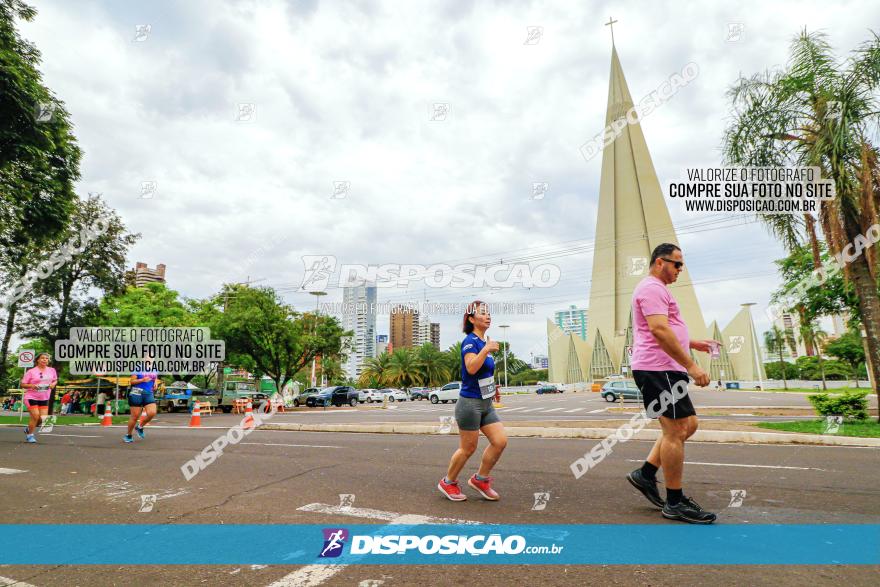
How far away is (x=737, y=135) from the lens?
11.7 meters

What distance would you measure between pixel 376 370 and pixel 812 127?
201 ft

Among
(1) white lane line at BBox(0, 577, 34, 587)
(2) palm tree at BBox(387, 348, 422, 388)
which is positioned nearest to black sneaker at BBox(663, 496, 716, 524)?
(1) white lane line at BBox(0, 577, 34, 587)

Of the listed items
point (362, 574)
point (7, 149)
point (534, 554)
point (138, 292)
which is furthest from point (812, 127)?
point (138, 292)

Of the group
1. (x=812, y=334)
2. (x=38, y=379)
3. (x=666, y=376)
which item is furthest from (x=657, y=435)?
(x=812, y=334)

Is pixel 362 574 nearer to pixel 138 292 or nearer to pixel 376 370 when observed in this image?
pixel 138 292

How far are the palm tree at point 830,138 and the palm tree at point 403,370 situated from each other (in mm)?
55935

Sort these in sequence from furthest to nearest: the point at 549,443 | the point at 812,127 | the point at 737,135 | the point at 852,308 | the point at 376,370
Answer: the point at 376,370 < the point at 852,308 < the point at 737,135 < the point at 812,127 < the point at 549,443

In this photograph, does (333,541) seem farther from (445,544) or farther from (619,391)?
(619,391)

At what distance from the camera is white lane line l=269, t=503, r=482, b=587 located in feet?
8.48

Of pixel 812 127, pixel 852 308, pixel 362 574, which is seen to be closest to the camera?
pixel 362 574

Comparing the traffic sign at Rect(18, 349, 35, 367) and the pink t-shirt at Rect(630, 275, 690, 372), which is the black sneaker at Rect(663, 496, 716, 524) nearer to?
the pink t-shirt at Rect(630, 275, 690, 372)

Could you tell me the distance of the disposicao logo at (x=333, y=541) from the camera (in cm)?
301

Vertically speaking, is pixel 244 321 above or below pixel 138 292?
below

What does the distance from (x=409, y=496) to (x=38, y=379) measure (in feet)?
31.2
